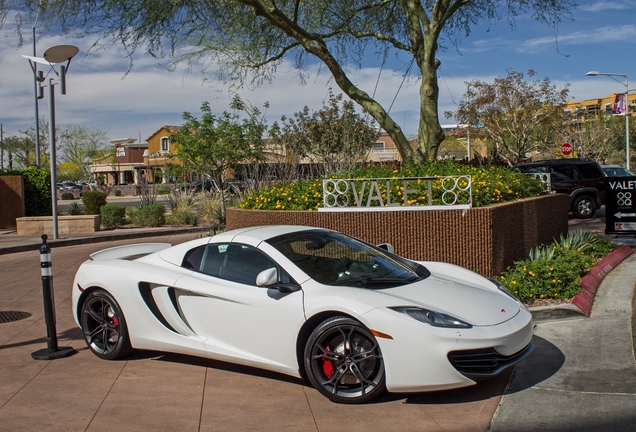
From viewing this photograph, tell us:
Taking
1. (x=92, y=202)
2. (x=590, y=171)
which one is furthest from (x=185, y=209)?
(x=590, y=171)

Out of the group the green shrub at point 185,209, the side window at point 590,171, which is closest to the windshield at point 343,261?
the green shrub at point 185,209

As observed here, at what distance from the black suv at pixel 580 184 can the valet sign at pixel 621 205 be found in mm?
7638

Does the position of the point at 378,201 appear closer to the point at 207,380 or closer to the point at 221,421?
the point at 207,380

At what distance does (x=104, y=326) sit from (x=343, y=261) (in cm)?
244

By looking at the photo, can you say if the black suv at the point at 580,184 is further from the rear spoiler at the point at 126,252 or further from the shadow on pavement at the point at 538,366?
the rear spoiler at the point at 126,252

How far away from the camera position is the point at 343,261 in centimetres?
586

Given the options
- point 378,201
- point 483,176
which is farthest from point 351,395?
point 483,176

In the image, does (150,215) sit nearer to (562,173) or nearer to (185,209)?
(185,209)

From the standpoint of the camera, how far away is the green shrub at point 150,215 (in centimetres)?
2050

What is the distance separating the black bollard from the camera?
6.37 meters

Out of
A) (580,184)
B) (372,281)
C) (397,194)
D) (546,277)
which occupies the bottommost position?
(546,277)

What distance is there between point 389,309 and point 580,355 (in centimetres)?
224

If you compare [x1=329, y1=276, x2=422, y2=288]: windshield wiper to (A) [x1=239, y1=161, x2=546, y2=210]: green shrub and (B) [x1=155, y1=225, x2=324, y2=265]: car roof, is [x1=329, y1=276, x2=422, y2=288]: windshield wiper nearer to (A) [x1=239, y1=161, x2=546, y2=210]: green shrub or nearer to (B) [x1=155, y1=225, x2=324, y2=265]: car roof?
(B) [x1=155, y1=225, x2=324, y2=265]: car roof

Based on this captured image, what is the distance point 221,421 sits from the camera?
474cm
